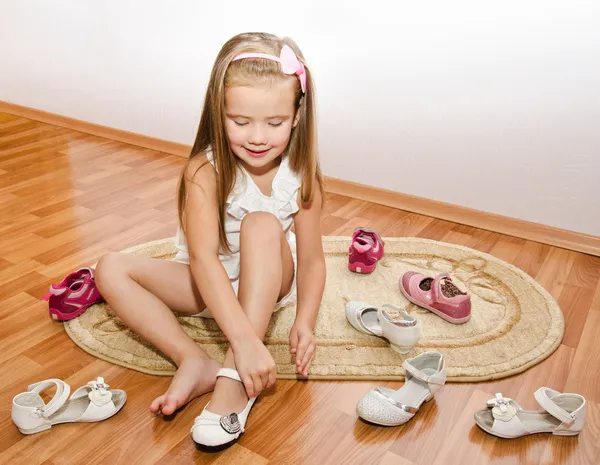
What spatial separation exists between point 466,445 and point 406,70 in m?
1.18

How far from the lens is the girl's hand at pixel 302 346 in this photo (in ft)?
3.84

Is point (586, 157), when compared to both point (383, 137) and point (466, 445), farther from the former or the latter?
point (466, 445)

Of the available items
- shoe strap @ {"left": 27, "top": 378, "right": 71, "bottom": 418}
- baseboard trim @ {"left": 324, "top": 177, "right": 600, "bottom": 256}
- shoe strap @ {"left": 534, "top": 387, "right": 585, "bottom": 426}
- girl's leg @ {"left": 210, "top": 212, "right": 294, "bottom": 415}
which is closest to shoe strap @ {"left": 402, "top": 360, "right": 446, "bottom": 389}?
shoe strap @ {"left": 534, "top": 387, "right": 585, "bottom": 426}

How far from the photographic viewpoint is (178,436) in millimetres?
1070

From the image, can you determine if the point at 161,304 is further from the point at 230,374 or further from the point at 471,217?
the point at 471,217

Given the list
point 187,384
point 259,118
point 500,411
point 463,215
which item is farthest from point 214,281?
point 463,215

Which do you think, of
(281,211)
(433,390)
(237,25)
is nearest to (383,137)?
(237,25)

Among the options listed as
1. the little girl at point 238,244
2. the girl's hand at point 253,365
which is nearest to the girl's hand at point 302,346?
the little girl at point 238,244

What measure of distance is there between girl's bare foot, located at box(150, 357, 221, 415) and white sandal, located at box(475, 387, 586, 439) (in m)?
0.47

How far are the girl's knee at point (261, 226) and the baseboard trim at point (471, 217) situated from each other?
0.92 meters

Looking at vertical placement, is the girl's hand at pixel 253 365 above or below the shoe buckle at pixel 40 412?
A: above

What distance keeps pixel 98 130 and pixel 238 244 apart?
5.51 feet

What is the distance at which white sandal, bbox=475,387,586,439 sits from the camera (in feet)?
3.54

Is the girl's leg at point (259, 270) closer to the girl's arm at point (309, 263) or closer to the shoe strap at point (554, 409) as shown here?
the girl's arm at point (309, 263)
